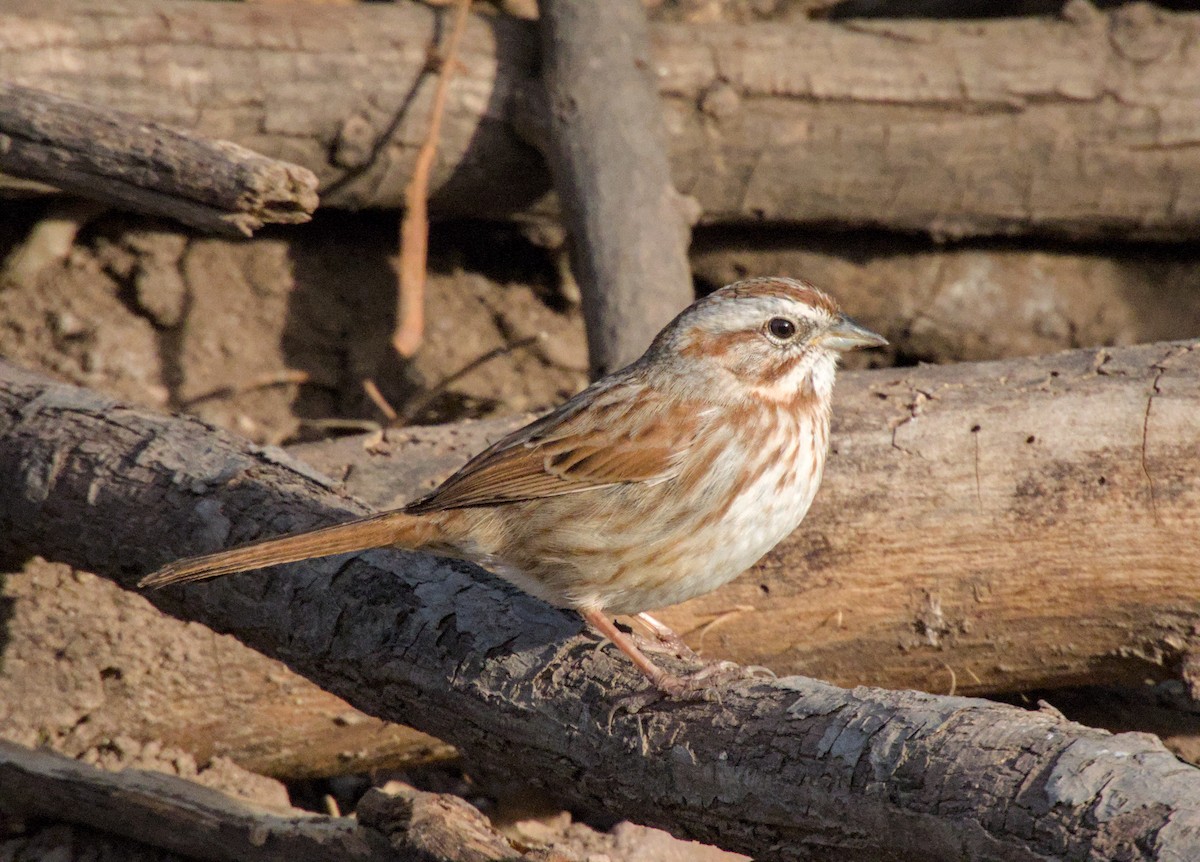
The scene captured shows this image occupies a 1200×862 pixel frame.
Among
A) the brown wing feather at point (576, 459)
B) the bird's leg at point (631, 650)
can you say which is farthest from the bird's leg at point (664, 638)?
the brown wing feather at point (576, 459)

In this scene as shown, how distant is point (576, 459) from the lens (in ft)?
11.1

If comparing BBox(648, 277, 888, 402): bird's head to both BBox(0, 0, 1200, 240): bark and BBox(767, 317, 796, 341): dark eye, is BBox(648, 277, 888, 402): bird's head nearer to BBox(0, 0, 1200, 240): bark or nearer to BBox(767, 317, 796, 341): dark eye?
BBox(767, 317, 796, 341): dark eye

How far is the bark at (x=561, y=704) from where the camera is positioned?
232 centimetres

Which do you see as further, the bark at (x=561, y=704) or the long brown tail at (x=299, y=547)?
the long brown tail at (x=299, y=547)

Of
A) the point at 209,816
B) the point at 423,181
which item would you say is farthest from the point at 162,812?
the point at 423,181

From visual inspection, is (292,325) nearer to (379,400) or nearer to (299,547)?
(379,400)

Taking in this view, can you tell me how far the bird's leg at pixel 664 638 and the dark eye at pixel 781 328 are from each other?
2.62 feet

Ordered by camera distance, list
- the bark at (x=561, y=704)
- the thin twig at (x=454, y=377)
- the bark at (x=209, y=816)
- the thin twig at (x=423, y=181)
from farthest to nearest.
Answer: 1. the thin twig at (x=454, y=377)
2. the thin twig at (x=423, y=181)
3. the bark at (x=209, y=816)
4. the bark at (x=561, y=704)

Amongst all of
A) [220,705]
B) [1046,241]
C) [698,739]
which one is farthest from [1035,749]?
[1046,241]

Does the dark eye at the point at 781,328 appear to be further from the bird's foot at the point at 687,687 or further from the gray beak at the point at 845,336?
the bird's foot at the point at 687,687

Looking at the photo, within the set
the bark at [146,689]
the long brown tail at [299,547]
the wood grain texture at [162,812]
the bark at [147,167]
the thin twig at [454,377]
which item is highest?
the bark at [147,167]

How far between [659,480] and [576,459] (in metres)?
0.22

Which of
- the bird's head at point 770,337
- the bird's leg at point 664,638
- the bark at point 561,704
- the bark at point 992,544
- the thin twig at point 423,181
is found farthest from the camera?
the thin twig at point 423,181

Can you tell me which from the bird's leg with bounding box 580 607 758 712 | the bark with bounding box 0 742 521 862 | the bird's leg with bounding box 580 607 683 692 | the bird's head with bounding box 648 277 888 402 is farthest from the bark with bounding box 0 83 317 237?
the bark with bounding box 0 742 521 862
